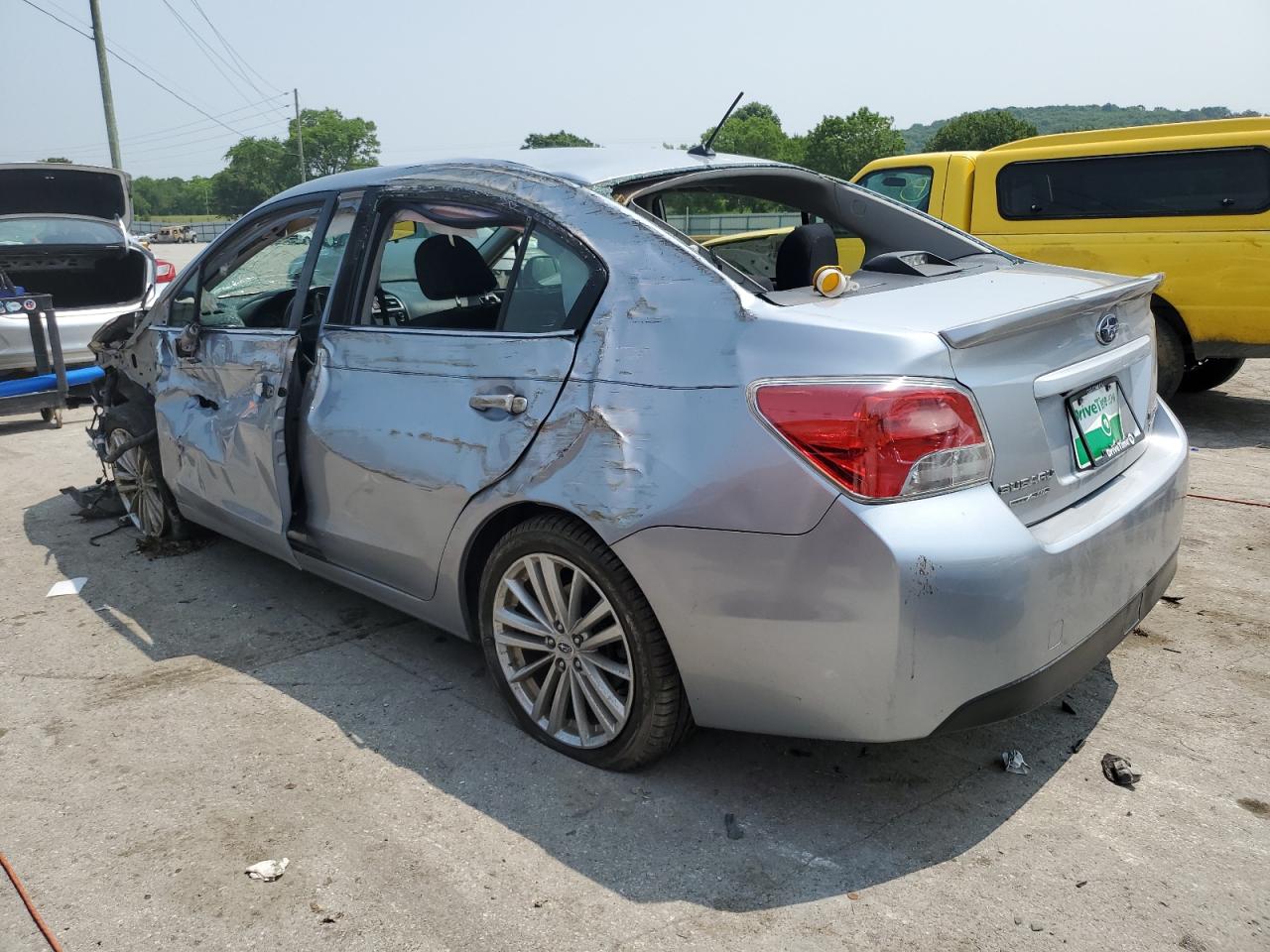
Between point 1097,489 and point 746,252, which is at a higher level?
point 746,252

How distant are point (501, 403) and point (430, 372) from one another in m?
0.39

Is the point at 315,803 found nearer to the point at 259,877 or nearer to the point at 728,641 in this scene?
the point at 259,877

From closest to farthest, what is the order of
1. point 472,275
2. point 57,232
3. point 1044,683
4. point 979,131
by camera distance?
1. point 1044,683
2. point 472,275
3. point 57,232
4. point 979,131

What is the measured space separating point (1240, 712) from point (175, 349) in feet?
14.0

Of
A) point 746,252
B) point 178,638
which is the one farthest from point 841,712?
point 746,252

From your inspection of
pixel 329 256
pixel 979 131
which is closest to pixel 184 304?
pixel 329 256

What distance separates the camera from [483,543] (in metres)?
3.09

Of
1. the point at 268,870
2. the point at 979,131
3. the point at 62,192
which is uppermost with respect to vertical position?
the point at 979,131

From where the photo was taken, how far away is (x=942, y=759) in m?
2.93

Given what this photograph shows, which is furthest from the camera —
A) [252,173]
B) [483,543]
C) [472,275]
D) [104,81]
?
[252,173]

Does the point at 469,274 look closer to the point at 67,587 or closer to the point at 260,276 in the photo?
the point at 260,276

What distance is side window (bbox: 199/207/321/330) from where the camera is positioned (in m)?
3.94

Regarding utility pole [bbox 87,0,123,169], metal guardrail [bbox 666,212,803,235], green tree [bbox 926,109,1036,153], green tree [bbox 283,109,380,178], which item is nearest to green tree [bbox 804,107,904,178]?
green tree [bbox 926,109,1036,153]

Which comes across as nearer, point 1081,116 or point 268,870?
point 268,870
